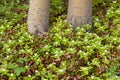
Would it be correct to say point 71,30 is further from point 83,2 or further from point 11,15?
point 11,15

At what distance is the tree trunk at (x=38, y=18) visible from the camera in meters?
5.06

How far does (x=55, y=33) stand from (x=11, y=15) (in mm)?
1306

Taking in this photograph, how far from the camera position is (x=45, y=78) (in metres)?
4.09

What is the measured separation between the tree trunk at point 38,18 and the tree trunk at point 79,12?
46 cm

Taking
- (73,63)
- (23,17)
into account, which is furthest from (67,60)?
(23,17)

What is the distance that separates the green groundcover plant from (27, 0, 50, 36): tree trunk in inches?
6.0

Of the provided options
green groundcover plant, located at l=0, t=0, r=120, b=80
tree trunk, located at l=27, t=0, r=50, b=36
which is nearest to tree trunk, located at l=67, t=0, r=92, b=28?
green groundcover plant, located at l=0, t=0, r=120, b=80

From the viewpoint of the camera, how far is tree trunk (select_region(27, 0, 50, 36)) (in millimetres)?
5059

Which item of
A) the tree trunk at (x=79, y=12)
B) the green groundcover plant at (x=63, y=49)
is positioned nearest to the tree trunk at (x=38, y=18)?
the green groundcover plant at (x=63, y=49)

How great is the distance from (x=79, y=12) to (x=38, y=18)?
0.78 metres

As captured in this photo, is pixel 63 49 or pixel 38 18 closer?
pixel 63 49

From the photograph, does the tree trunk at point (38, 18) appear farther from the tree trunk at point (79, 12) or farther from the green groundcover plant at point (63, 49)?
the tree trunk at point (79, 12)

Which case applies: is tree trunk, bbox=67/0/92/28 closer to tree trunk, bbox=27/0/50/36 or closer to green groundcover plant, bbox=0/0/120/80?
green groundcover plant, bbox=0/0/120/80

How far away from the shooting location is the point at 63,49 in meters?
4.68
